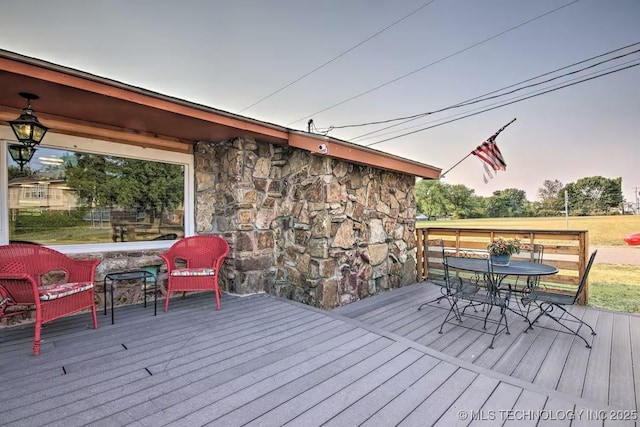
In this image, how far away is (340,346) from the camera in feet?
8.30

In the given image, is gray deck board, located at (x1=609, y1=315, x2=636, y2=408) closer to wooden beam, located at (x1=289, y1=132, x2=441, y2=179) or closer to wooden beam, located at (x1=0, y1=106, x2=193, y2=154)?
wooden beam, located at (x1=289, y1=132, x2=441, y2=179)

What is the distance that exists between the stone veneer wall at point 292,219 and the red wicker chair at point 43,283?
5.30 ft

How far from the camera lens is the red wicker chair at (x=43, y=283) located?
2408 millimetres

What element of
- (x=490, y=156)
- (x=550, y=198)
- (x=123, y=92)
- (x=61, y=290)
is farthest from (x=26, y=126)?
(x=550, y=198)

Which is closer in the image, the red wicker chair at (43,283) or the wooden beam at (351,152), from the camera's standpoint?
the red wicker chair at (43,283)

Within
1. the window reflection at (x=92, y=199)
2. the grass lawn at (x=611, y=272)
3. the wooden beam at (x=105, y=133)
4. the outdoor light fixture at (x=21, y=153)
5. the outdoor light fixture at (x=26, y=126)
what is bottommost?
the grass lawn at (x=611, y=272)

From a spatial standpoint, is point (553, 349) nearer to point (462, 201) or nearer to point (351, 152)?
point (351, 152)

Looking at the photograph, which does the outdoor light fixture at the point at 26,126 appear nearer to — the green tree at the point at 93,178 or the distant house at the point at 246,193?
the distant house at the point at 246,193

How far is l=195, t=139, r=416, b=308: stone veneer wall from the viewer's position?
395 cm

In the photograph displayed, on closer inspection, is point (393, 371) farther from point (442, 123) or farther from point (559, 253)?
point (442, 123)

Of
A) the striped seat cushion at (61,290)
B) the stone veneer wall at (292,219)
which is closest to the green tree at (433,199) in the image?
the stone veneer wall at (292,219)

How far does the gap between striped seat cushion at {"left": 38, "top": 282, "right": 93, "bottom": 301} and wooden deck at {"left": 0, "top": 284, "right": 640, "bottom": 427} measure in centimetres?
40

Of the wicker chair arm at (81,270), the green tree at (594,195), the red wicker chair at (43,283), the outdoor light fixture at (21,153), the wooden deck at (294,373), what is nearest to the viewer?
the wooden deck at (294,373)

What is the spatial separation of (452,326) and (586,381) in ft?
4.11
